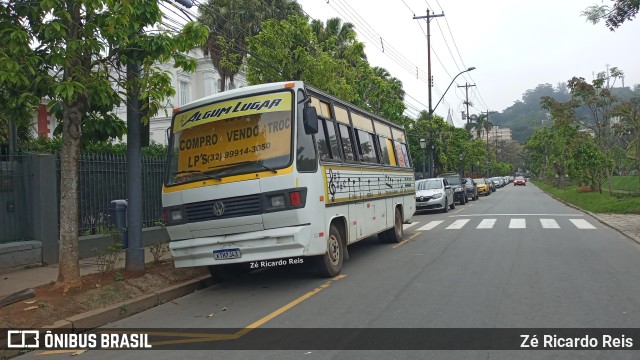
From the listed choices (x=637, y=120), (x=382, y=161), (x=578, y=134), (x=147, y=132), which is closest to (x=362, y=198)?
(x=382, y=161)

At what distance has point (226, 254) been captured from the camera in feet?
25.3

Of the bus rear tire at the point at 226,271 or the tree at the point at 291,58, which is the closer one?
the bus rear tire at the point at 226,271

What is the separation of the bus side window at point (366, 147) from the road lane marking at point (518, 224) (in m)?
7.04

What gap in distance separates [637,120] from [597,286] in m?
21.0

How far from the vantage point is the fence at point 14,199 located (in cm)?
967

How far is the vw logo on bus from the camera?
766 centimetres

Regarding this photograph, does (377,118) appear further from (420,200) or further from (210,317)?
(420,200)

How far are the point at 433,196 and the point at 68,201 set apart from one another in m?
18.0

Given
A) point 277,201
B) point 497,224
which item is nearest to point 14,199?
A: point 277,201

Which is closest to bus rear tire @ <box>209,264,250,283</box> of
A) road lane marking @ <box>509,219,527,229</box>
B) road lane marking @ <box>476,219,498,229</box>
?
road lane marking @ <box>476,219,498,229</box>

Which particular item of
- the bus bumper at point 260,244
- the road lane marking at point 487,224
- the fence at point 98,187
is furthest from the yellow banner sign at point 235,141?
the road lane marking at point 487,224

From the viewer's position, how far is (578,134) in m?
32.9

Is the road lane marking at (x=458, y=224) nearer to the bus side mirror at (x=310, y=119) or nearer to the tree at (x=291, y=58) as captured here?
the tree at (x=291, y=58)
